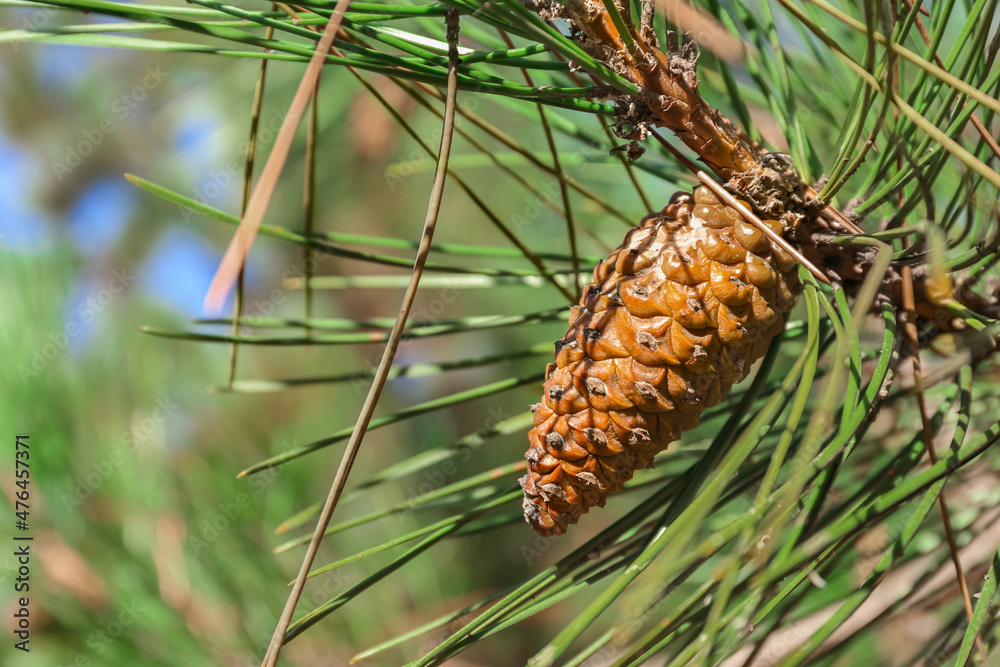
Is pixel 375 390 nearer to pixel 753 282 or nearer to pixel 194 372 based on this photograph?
pixel 753 282

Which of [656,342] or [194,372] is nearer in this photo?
[656,342]

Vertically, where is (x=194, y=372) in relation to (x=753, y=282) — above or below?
above

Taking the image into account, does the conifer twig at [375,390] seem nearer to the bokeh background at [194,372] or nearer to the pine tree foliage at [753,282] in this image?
the pine tree foliage at [753,282]

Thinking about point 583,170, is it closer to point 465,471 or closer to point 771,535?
point 465,471

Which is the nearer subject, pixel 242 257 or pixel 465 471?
pixel 242 257

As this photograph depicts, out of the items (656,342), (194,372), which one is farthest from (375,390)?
(194,372)

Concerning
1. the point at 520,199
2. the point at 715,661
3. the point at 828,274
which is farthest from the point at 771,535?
the point at 520,199

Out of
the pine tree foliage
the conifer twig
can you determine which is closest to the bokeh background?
the pine tree foliage
